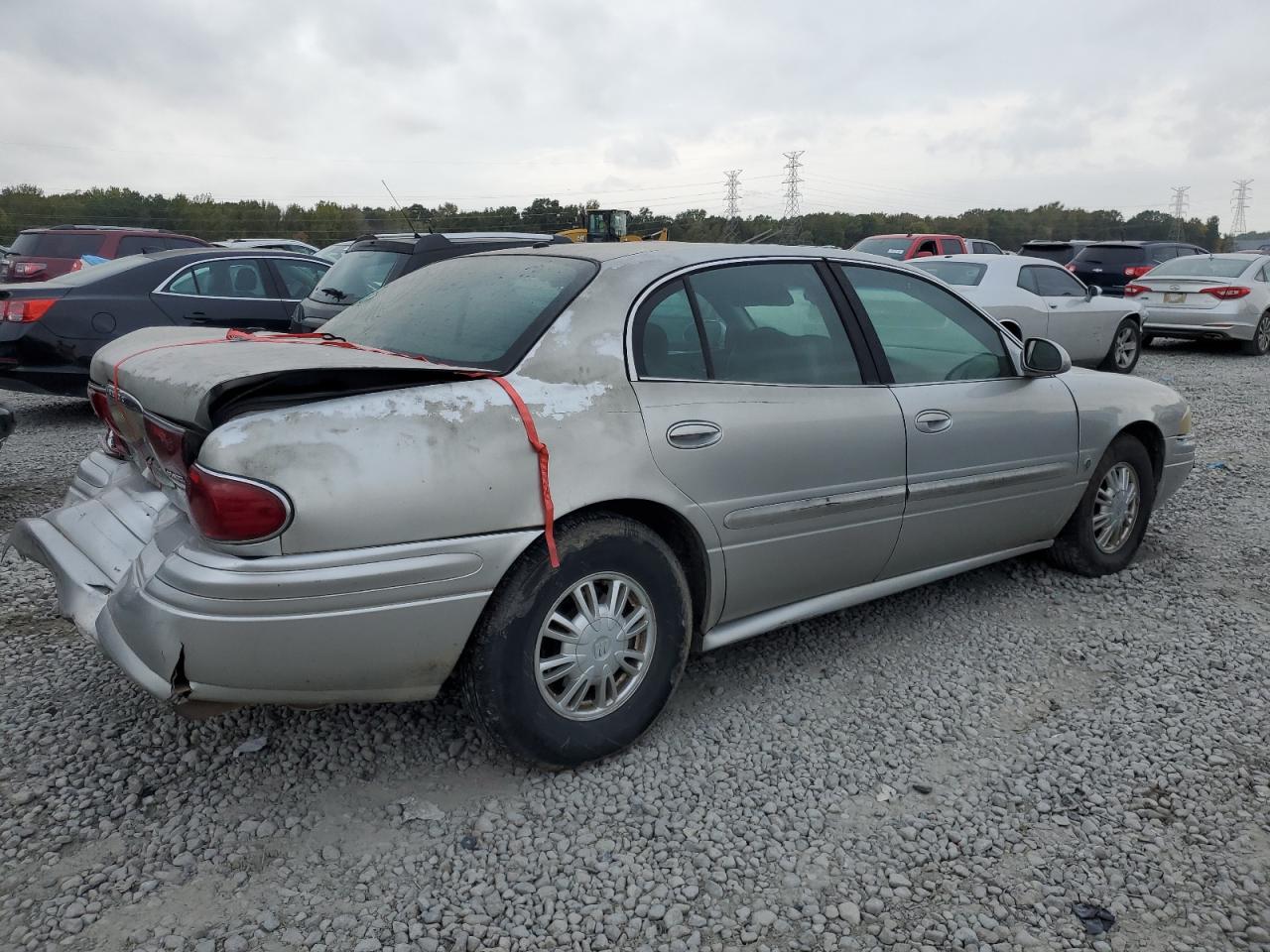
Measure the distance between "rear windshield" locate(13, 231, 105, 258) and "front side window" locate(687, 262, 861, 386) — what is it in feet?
44.4

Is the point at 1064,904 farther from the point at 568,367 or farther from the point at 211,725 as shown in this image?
the point at 211,725

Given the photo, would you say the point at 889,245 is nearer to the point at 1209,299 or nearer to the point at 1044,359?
the point at 1209,299

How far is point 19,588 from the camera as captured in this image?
14.1 feet

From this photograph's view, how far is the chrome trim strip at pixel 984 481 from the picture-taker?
3.69 m

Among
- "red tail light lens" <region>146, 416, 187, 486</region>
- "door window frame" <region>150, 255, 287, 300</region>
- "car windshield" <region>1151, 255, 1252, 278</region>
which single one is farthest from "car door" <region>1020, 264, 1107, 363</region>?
"red tail light lens" <region>146, 416, 187, 486</region>

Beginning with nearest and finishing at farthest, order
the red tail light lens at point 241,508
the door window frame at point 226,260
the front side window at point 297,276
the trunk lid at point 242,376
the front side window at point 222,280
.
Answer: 1. the red tail light lens at point 241,508
2. the trunk lid at point 242,376
3. the door window frame at point 226,260
4. the front side window at point 222,280
5. the front side window at point 297,276

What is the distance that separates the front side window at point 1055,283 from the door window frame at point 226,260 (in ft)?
26.0

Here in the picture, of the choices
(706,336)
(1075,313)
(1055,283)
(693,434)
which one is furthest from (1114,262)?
(693,434)

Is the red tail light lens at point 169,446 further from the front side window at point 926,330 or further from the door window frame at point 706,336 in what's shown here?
the front side window at point 926,330

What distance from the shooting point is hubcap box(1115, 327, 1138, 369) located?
11.7 meters

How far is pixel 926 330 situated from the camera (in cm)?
398

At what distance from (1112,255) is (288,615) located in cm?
1861

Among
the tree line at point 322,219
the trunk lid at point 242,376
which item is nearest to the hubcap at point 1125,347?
the trunk lid at point 242,376

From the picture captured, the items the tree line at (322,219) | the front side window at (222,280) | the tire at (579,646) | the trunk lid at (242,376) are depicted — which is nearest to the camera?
the trunk lid at (242,376)
